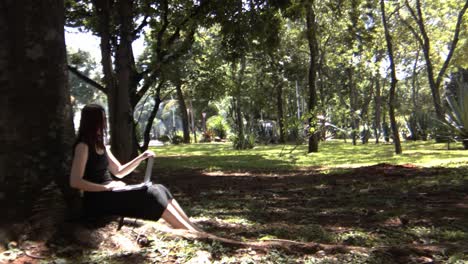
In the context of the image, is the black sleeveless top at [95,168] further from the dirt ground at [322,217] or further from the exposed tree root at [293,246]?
the exposed tree root at [293,246]

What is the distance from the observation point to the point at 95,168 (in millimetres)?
3977

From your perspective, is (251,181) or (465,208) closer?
(465,208)

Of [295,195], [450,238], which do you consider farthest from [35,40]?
[295,195]

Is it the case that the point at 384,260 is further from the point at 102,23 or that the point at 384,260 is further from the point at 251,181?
the point at 102,23

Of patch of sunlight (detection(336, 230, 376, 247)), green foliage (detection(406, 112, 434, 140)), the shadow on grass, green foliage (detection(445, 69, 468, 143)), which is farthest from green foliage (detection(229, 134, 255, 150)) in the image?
patch of sunlight (detection(336, 230, 376, 247))

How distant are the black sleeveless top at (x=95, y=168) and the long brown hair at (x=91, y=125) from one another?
0.09 m

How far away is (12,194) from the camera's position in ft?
11.7

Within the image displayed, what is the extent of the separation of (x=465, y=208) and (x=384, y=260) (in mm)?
3139

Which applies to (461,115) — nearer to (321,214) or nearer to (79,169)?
(321,214)

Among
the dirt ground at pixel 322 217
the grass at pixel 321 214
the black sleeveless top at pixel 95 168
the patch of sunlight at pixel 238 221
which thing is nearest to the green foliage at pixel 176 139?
the grass at pixel 321 214

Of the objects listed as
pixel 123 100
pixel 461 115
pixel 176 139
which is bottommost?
pixel 176 139

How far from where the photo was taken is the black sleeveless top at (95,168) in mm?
3932

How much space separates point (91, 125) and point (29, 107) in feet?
1.58

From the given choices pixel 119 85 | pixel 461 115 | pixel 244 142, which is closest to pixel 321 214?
pixel 119 85
